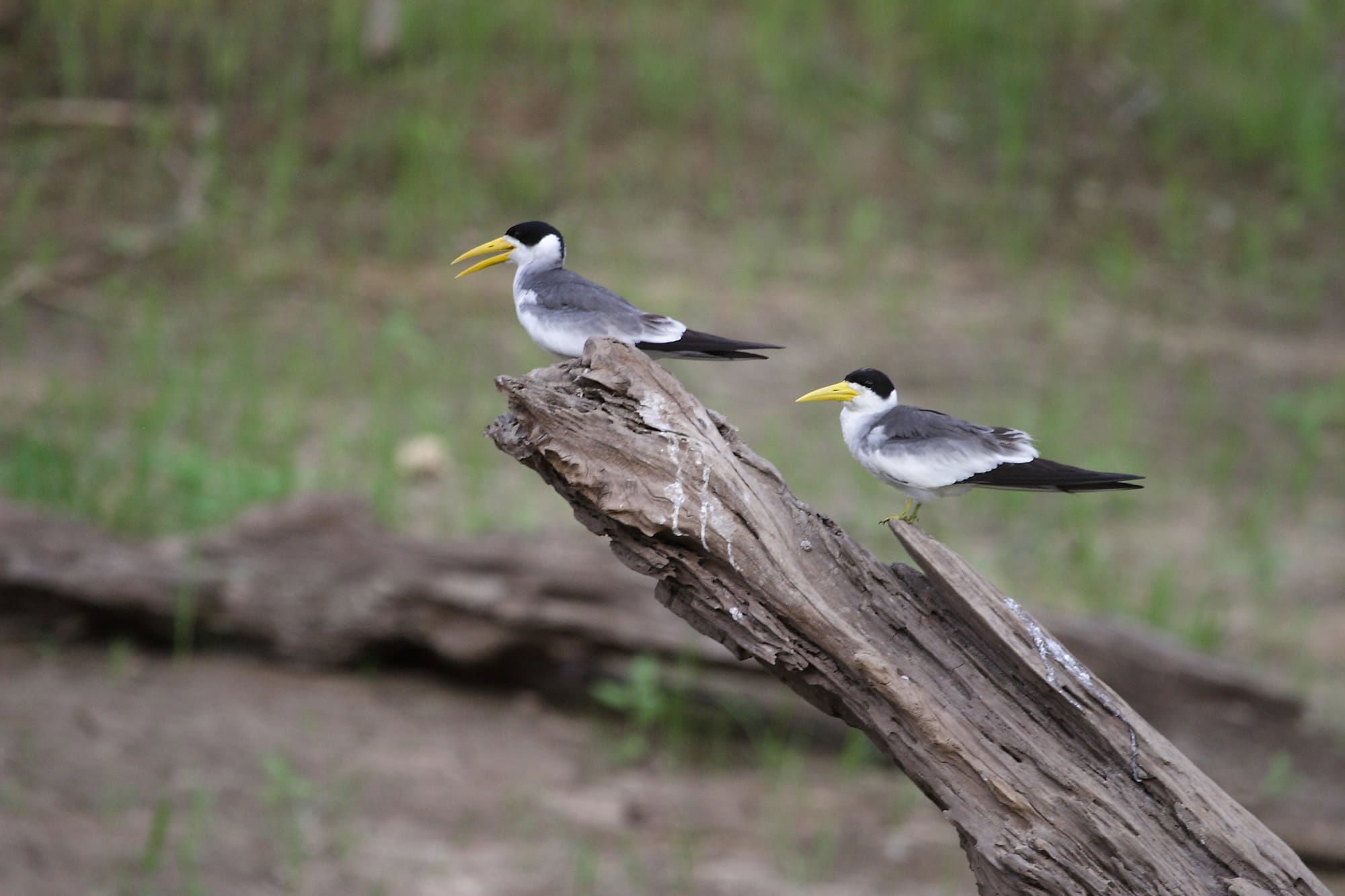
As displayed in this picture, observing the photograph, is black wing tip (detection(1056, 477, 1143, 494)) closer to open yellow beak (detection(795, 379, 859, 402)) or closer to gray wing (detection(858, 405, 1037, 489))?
gray wing (detection(858, 405, 1037, 489))

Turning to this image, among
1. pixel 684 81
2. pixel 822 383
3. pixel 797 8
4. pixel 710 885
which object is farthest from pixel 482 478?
pixel 797 8

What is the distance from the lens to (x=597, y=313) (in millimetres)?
2988

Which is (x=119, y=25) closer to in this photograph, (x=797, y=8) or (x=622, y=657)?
(x=797, y=8)

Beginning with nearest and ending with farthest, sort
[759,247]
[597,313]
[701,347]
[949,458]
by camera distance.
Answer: [949,458], [701,347], [597,313], [759,247]

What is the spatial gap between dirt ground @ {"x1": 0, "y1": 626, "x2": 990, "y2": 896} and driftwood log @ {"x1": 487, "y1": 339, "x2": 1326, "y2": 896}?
2.37 m

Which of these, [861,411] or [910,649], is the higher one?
[861,411]

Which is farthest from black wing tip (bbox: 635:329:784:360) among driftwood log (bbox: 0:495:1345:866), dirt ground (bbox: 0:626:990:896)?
driftwood log (bbox: 0:495:1345:866)

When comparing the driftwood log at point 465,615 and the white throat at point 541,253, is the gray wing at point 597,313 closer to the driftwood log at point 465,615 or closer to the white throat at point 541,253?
the white throat at point 541,253

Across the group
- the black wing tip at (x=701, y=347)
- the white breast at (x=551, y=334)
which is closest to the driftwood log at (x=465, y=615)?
the white breast at (x=551, y=334)

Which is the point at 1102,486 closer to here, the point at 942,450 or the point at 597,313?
the point at 942,450

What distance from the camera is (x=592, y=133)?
10734 millimetres

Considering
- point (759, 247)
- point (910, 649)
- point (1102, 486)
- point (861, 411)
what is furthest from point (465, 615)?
point (759, 247)

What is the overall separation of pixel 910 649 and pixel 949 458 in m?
0.37

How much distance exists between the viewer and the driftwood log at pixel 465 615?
5375mm
